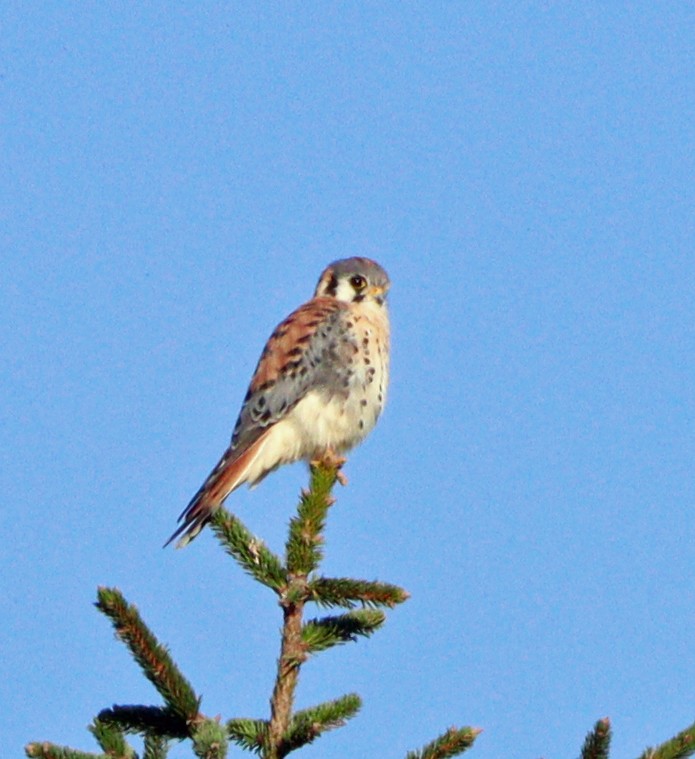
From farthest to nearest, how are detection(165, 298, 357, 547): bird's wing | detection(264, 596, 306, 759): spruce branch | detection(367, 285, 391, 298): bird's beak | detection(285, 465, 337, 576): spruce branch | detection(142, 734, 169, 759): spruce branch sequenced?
detection(367, 285, 391, 298): bird's beak < detection(165, 298, 357, 547): bird's wing < detection(285, 465, 337, 576): spruce branch < detection(142, 734, 169, 759): spruce branch < detection(264, 596, 306, 759): spruce branch

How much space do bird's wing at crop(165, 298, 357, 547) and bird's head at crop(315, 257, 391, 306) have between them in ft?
1.52

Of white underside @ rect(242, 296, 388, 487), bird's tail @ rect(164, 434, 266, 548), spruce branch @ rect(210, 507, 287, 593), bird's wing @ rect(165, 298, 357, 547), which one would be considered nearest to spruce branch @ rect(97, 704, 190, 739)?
spruce branch @ rect(210, 507, 287, 593)

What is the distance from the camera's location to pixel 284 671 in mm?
2928

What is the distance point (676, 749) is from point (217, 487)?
3.39m

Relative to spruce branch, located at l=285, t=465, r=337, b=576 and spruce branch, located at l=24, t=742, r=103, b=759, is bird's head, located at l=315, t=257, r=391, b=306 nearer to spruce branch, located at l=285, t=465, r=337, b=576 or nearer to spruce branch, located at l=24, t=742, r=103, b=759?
spruce branch, located at l=285, t=465, r=337, b=576

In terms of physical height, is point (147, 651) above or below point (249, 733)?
above

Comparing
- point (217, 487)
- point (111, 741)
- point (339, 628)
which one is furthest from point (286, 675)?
point (217, 487)

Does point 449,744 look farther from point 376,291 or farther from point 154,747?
point 376,291

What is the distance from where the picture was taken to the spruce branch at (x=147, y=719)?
2.80 metres

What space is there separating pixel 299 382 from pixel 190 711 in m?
3.52

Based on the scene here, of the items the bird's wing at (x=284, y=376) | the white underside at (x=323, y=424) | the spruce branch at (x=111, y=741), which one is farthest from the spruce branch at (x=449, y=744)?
the white underside at (x=323, y=424)

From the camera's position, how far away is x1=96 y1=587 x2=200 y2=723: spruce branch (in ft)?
9.09

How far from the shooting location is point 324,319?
646 cm

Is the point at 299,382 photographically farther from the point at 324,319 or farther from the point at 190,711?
the point at 190,711
